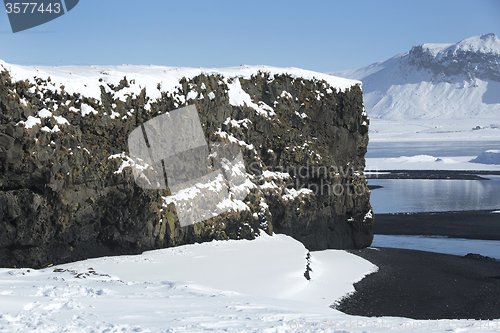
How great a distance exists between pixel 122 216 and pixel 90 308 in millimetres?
8117

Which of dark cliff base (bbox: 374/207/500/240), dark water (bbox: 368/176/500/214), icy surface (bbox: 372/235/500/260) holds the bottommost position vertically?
icy surface (bbox: 372/235/500/260)

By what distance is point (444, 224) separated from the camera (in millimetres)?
35625

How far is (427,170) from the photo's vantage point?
81.5 m

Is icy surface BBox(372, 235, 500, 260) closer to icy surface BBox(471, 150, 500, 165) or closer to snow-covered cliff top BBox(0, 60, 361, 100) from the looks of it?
snow-covered cliff top BBox(0, 60, 361, 100)

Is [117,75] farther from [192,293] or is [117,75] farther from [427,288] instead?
[427,288]

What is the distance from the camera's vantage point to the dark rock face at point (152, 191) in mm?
15859

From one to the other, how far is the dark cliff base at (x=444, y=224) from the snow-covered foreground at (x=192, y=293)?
44.8ft

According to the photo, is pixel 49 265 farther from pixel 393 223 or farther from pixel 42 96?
pixel 393 223

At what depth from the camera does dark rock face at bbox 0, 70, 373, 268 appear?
52.0 feet

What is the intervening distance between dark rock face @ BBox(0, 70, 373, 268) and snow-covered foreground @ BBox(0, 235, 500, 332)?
3.76 ft

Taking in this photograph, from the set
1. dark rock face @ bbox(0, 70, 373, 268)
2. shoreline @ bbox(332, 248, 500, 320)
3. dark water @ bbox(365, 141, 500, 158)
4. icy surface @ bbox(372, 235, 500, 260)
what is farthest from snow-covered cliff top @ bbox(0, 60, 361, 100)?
dark water @ bbox(365, 141, 500, 158)

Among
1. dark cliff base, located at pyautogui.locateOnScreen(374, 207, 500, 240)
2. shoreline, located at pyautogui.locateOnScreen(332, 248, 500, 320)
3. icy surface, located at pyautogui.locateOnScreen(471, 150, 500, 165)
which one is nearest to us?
shoreline, located at pyautogui.locateOnScreen(332, 248, 500, 320)

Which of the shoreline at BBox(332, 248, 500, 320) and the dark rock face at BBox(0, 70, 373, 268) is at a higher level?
the dark rock face at BBox(0, 70, 373, 268)

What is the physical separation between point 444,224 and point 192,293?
27.7 metres
